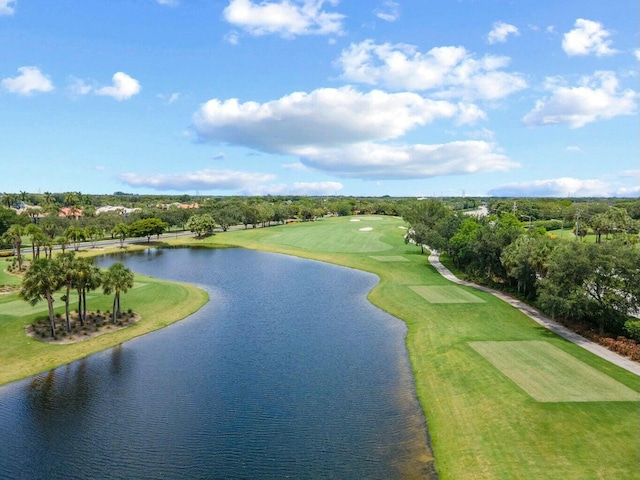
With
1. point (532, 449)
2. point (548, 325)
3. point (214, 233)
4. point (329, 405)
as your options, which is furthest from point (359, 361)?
point (214, 233)

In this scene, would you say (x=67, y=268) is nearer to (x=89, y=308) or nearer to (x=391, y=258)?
(x=89, y=308)

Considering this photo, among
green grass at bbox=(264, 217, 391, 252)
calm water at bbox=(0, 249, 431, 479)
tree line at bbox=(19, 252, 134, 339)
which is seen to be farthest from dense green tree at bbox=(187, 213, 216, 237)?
tree line at bbox=(19, 252, 134, 339)

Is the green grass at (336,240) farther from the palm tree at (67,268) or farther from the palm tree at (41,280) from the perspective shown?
the palm tree at (41,280)

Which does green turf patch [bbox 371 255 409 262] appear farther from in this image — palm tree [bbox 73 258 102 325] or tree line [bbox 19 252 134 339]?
palm tree [bbox 73 258 102 325]

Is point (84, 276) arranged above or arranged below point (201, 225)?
below

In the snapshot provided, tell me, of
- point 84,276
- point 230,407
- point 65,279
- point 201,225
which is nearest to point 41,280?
point 65,279

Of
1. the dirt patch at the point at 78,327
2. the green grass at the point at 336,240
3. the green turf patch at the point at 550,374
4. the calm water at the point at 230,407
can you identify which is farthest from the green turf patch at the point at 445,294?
the green grass at the point at 336,240
